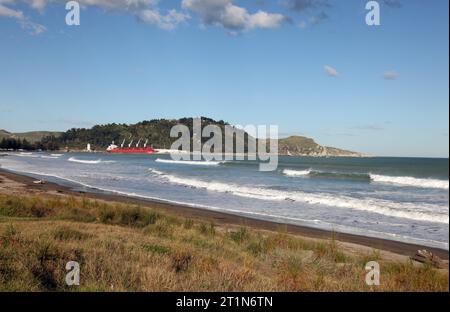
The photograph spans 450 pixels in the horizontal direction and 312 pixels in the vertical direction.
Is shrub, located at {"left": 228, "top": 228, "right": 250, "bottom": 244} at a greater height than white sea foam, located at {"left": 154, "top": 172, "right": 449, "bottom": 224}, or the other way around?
shrub, located at {"left": 228, "top": 228, "right": 250, "bottom": 244}

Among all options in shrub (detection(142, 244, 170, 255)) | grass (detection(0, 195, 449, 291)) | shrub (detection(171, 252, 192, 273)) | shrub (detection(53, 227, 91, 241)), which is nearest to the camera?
grass (detection(0, 195, 449, 291))

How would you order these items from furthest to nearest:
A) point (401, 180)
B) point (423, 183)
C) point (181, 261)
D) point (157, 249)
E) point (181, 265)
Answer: point (401, 180), point (423, 183), point (157, 249), point (181, 261), point (181, 265)

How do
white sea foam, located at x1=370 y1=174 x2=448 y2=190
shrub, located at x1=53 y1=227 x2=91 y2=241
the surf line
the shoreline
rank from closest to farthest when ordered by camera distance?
shrub, located at x1=53 y1=227 x2=91 y2=241 < the shoreline < white sea foam, located at x1=370 y1=174 x2=448 y2=190 < the surf line

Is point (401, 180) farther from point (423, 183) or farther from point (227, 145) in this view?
point (227, 145)

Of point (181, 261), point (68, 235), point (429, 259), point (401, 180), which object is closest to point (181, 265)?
point (181, 261)

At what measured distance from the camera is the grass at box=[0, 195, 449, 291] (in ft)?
20.9

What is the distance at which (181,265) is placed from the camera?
786cm

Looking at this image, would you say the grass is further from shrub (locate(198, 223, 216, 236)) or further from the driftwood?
the driftwood

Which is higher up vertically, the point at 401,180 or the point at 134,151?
the point at 134,151

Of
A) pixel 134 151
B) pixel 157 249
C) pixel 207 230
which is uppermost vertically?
pixel 157 249

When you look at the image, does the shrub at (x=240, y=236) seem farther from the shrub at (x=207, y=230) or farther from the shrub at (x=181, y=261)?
the shrub at (x=181, y=261)

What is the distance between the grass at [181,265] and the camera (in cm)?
636

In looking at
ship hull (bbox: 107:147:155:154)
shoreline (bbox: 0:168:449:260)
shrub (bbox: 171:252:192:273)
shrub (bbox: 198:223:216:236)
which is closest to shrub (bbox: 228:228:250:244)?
shrub (bbox: 198:223:216:236)
